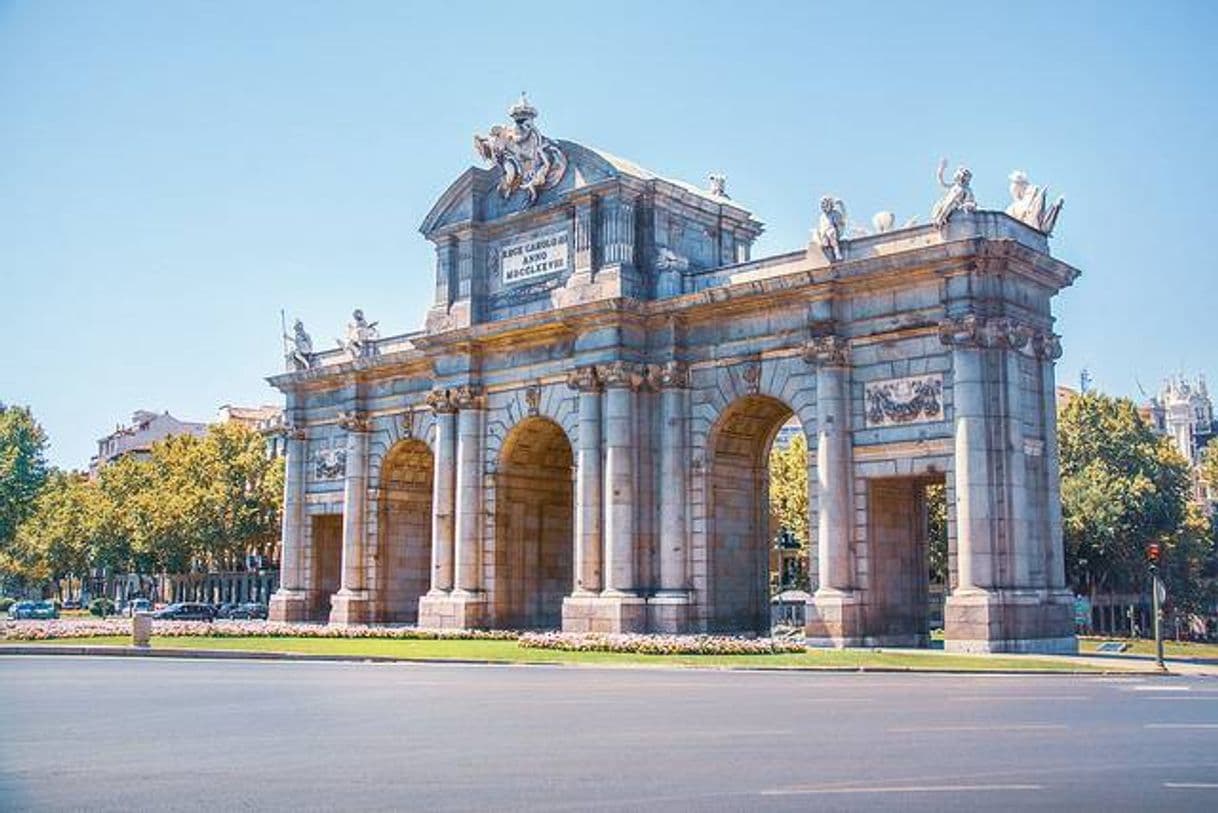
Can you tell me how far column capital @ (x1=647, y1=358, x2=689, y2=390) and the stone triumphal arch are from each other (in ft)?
0.26

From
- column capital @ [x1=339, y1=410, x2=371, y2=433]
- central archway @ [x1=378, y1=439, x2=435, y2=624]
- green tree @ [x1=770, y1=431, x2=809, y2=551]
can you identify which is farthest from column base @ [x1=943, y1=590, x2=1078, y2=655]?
green tree @ [x1=770, y1=431, x2=809, y2=551]

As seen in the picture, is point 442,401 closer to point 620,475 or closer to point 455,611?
point 455,611

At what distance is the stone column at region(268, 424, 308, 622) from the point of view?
5991cm

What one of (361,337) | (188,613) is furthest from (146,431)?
(361,337)

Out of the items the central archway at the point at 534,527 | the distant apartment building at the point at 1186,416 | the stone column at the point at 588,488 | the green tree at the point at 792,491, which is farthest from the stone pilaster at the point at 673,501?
the distant apartment building at the point at 1186,416

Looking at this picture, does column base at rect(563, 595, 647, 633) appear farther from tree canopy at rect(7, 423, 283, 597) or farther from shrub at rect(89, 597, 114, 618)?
shrub at rect(89, 597, 114, 618)

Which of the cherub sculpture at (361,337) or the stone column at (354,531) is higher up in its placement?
the cherub sculpture at (361,337)

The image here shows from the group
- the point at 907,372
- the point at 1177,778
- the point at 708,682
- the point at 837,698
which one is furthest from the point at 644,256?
the point at 1177,778

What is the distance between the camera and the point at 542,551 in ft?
174

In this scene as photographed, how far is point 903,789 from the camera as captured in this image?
39.7 ft

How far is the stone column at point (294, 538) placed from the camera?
5991 cm

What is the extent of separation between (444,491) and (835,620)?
18.6m

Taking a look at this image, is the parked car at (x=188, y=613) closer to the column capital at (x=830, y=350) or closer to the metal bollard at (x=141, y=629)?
the metal bollard at (x=141, y=629)

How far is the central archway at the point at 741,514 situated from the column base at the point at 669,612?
1128mm
